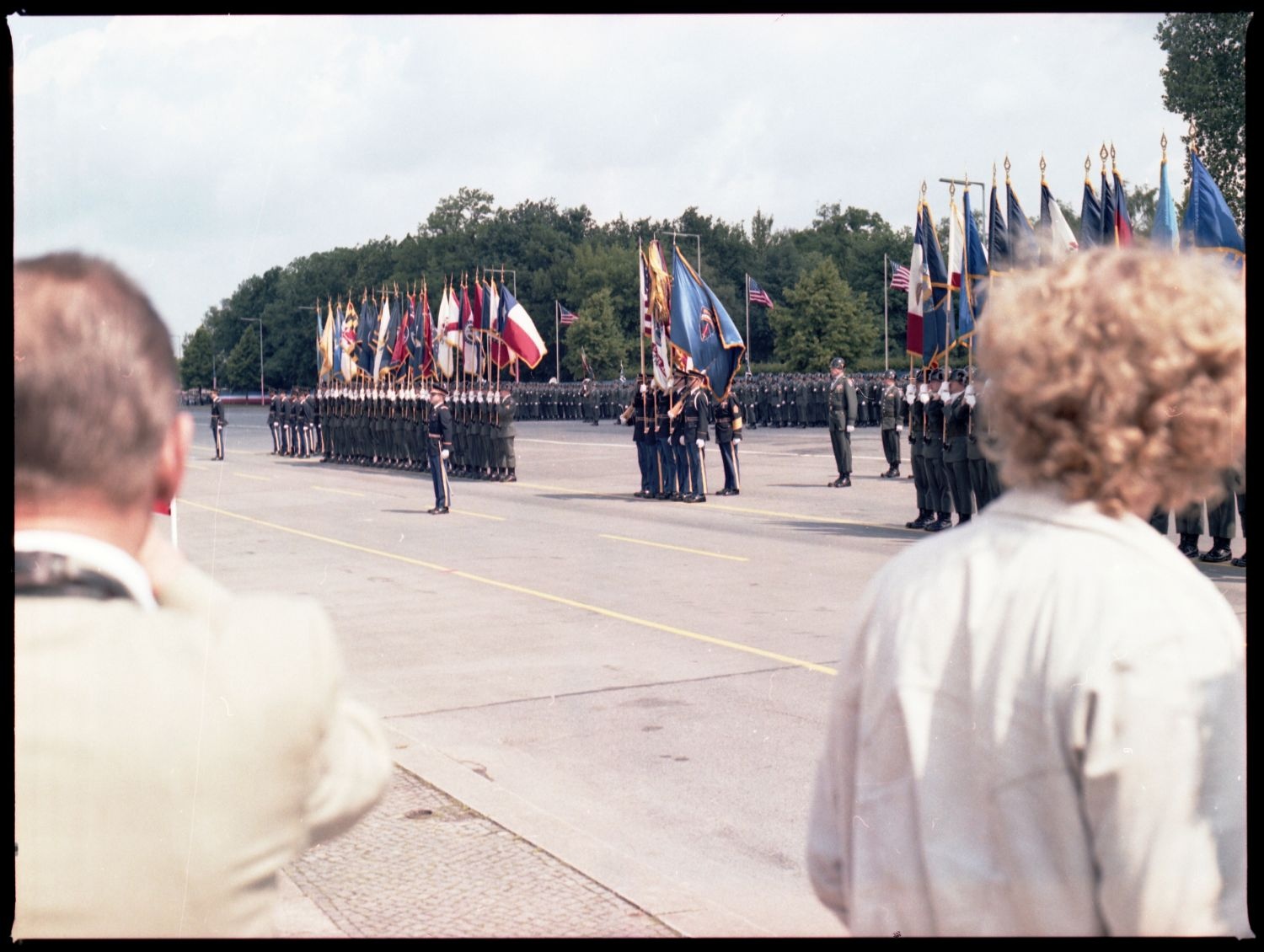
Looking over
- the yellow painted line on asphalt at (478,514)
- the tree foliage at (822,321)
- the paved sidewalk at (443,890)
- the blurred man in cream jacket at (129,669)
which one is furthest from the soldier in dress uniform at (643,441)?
the tree foliage at (822,321)

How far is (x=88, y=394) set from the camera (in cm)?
148

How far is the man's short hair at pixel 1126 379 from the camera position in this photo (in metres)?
1.80

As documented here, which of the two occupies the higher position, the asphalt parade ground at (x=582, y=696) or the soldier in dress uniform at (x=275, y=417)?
the soldier in dress uniform at (x=275, y=417)

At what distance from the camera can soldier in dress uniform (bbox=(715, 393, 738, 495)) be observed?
70.3 feet

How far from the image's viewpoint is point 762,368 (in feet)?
242

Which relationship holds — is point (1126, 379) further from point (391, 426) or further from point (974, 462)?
point (391, 426)

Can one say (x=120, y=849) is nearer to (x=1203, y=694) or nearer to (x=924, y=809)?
(x=924, y=809)

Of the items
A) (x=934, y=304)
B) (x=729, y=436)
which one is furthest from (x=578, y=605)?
(x=729, y=436)

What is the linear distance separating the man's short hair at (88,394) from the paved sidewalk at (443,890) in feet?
10.3

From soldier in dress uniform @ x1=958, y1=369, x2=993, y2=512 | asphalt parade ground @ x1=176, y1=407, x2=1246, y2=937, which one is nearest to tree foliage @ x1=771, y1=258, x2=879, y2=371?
asphalt parade ground @ x1=176, y1=407, x2=1246, y2=937

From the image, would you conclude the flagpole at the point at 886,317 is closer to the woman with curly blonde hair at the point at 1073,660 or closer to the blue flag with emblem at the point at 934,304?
the blue flag with emblem at the point at 934,304

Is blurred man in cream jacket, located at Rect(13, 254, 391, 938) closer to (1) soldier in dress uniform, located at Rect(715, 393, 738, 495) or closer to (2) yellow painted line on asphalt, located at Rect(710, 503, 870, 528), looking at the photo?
(2) yellow painted line on asphalt, located at Rect(710, 503, 870, 528)

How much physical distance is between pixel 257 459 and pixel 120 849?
3532cm

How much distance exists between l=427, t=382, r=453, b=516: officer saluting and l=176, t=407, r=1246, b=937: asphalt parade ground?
82 cm
